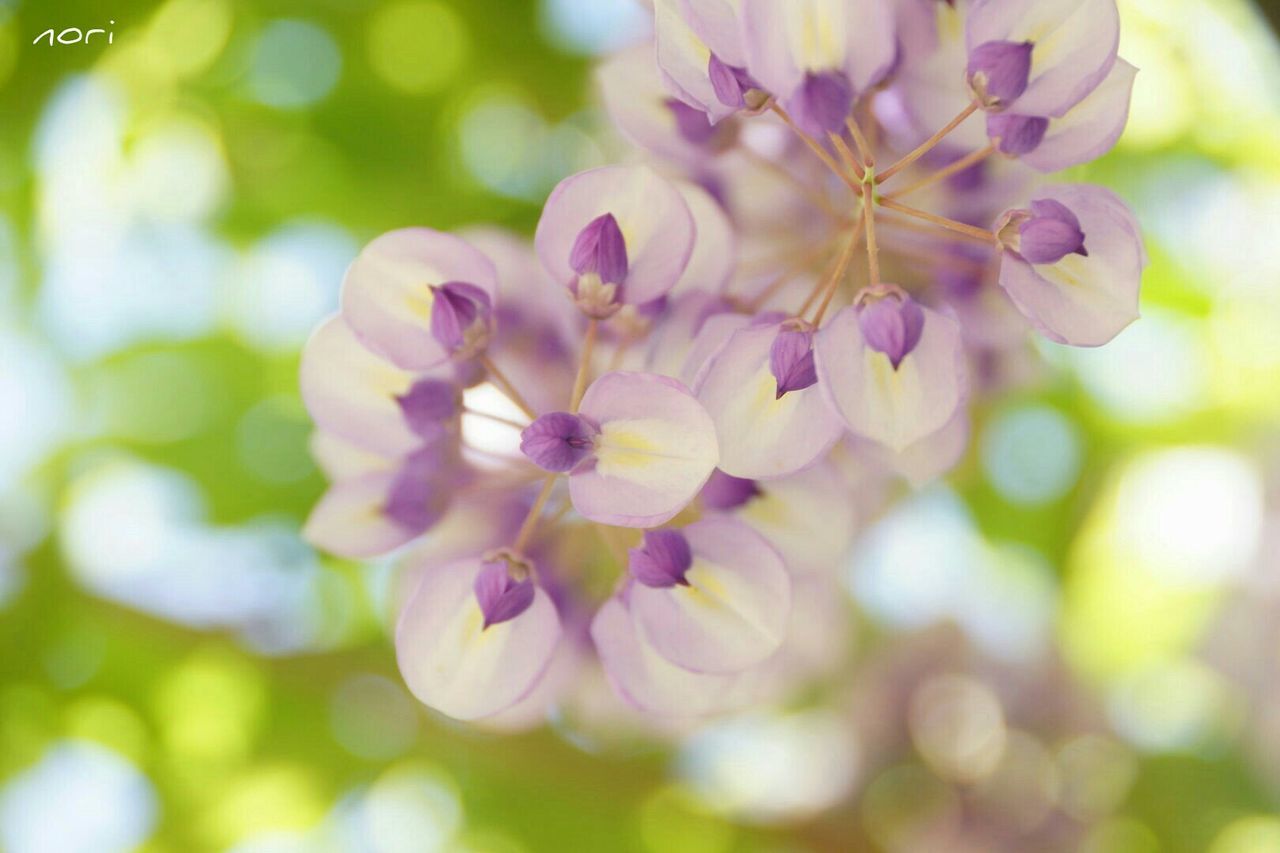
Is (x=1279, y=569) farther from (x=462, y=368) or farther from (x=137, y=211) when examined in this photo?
(x=137, y=211)

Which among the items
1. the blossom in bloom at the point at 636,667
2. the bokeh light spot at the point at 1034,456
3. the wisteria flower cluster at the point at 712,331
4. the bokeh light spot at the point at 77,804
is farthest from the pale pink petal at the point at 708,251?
the bokeh light spot at the point at 77,804

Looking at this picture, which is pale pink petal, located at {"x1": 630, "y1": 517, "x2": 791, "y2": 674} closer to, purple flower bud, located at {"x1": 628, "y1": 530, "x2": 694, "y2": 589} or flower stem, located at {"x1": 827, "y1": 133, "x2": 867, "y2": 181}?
purple flower bud, located at {"x1": 628, "y1": 530, "x2": 694, "y2": 589}

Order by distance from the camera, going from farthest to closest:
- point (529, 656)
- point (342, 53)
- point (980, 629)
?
point (980, 629), point (342, 53), point (529, 656)

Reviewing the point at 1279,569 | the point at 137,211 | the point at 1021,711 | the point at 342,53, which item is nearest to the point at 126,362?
the point at 137,211

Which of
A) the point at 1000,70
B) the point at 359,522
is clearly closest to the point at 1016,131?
the point at 1000,70

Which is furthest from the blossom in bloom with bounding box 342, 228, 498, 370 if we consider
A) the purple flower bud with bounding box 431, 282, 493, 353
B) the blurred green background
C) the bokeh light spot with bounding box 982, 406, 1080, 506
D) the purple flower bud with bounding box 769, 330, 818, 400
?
the bokeh light spot with bounding box 982, 406, 1080, 506

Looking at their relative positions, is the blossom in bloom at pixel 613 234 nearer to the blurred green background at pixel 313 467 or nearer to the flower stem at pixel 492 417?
the flower stem at pixel 492 417

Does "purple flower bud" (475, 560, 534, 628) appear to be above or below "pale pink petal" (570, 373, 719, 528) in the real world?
below
